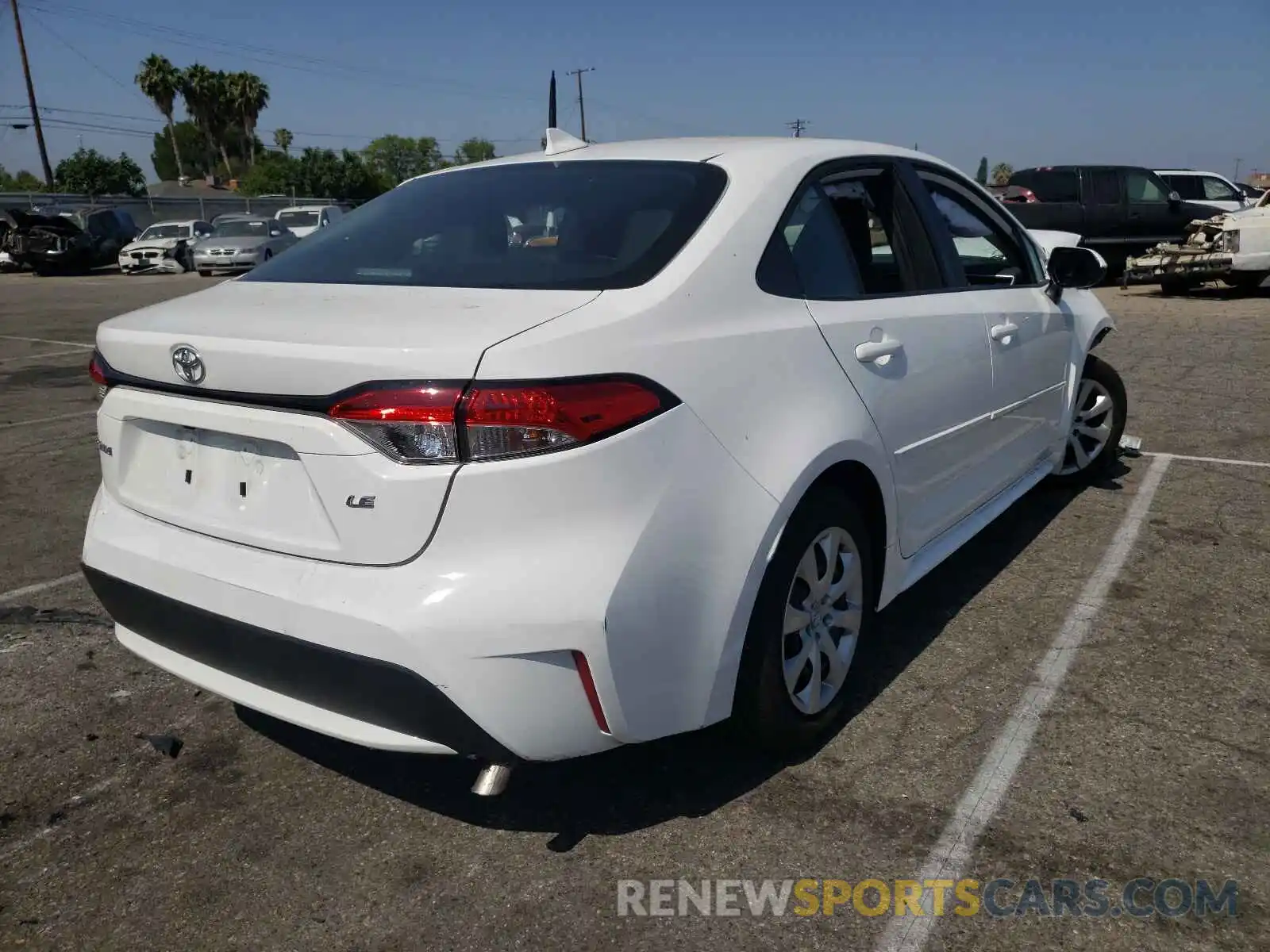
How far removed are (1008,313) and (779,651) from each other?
→ 1949mm

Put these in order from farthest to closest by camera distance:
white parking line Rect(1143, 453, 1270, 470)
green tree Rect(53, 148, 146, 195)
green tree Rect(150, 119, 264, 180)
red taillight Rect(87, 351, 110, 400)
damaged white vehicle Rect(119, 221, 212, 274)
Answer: green tree Rect(150, 119, 264, 180), green tree Rect(53, 148, 146, 195), damaged white vehicle Rect(119, 221, 212, 274), white parking line Rect(1143, 453, 1270, 470), red taillight Rect(87, 351, 110, 400)

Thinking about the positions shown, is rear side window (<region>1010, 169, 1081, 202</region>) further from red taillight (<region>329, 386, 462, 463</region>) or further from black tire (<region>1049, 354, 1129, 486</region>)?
red taillight (<region>329, 386, 462, 463</region>)

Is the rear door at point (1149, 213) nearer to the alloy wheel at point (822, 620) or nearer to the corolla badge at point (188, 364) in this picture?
the alloy wheel at point (822, 620)

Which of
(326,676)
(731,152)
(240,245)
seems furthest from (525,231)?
(240,245)

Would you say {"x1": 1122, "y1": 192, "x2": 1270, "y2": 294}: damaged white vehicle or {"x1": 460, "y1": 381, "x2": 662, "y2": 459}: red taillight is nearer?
{"x1": 460, "y1": 381, "x2": 662, "y2": 459}: red taillight

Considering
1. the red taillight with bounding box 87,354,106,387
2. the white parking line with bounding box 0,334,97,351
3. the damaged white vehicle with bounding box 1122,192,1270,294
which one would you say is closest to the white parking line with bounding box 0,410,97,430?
the white parking line with bounding box 0,334,97,351

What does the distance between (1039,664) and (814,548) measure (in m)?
1.15

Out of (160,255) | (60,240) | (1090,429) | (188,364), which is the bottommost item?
(160,255)

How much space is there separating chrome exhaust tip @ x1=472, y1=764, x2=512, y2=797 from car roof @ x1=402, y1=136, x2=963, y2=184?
5.51 feet

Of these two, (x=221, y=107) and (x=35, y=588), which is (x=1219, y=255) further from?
(x=221, y=107)

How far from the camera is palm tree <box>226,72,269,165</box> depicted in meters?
71.2

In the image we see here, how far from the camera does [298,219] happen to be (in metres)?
29.5

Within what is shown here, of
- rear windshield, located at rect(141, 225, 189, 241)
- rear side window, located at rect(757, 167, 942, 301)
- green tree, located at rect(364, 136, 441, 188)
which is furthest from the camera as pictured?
green tree, located at rect(364, 136, 441, 188)

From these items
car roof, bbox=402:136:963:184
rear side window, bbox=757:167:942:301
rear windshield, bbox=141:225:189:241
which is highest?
car roof, bbox=402:136:963:184
